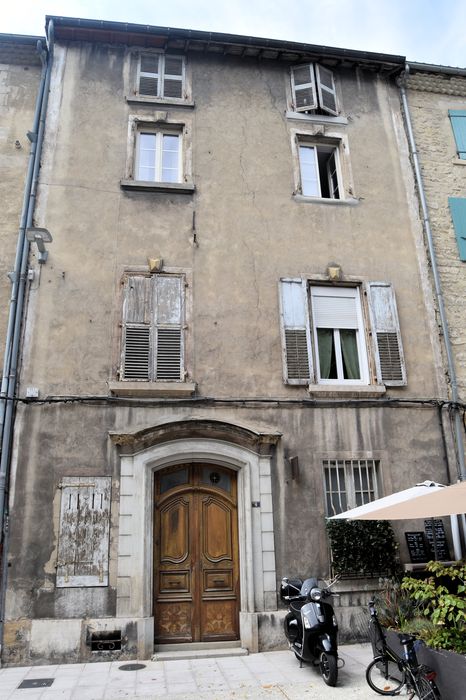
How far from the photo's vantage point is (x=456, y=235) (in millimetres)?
10273

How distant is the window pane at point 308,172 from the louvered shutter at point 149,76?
308cm

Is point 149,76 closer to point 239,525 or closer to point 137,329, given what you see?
point 137,329

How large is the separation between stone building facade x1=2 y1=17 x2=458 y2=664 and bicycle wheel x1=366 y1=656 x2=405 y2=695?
1.88 metres

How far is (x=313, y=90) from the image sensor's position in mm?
10625

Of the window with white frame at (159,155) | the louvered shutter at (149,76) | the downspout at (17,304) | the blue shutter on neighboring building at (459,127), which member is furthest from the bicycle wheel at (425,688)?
the louvered shutter at (149,76)

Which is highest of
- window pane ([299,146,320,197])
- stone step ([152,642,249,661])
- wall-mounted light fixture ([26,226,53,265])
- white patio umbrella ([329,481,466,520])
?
window pane ([299,146,320,197])

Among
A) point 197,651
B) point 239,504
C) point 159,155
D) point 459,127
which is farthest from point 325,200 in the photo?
point 197,651

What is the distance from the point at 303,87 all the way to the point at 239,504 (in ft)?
26.8

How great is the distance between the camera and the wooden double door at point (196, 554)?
25.2 ft

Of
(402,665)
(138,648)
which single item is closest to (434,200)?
(402,665)

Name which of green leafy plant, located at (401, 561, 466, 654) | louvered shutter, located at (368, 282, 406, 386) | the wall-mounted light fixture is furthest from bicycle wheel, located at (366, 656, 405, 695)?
the wall-mounted light fixture

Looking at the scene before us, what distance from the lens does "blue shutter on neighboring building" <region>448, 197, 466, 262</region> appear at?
10.2 m

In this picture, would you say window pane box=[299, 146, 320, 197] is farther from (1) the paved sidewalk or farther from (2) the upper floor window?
(1) the paved sidewalk

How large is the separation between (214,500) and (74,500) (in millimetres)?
2080
